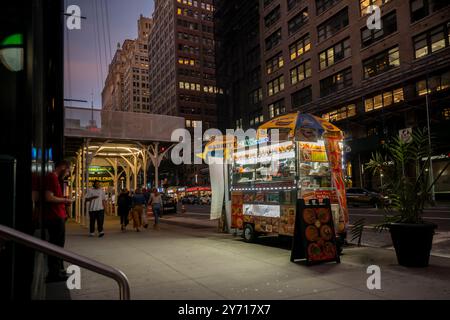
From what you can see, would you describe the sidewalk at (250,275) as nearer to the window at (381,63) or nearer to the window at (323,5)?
the window at (381,63)

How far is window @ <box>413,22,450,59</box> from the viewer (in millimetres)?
27531

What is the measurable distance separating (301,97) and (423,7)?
16400mm

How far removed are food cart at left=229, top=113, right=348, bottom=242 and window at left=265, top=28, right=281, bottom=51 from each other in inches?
1609

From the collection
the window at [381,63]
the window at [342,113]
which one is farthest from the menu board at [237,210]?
the window at [342,113]

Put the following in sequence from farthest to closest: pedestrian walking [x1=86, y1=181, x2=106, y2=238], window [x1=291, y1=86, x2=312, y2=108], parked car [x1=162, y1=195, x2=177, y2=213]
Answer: window [x1=291, y1=86, x2=312, y2=108] < parked car [x1=162, y1=195, x2=177, y2=213] < pedestrian walking [x1=86, y1=181, x2=106, y2=238]

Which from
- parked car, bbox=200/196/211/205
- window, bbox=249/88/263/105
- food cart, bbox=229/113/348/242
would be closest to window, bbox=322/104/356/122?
window, bbox=249/88/263/105

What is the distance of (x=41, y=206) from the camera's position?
602cm

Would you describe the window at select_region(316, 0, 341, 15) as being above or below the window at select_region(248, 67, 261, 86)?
above

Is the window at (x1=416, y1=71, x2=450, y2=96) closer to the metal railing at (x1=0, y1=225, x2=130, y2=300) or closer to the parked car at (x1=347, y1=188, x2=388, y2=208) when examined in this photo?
the parked car at (x1=347, y1=188, x2=388, y2=208)

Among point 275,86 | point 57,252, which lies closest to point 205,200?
point 275,86

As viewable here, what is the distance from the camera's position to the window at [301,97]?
4218 cm

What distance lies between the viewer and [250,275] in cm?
623

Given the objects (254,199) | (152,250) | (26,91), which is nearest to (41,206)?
(26,91)

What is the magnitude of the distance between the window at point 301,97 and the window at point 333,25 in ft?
19.5
